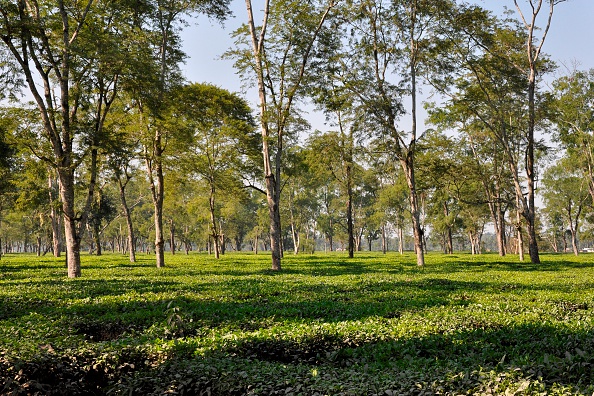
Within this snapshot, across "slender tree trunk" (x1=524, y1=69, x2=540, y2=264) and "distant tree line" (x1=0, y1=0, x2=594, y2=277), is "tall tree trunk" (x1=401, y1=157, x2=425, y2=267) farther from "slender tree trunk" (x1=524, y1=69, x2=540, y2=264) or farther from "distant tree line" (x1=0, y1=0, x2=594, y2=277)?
"slender tree trunk" (x1=524, y1=69, x2=540, y2=264)

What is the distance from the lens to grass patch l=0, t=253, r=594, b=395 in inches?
211

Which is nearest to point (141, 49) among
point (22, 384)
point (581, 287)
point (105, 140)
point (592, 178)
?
Answer: point (105, 140)

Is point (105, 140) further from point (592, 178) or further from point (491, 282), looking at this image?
point (592, 178)

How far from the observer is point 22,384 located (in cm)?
574

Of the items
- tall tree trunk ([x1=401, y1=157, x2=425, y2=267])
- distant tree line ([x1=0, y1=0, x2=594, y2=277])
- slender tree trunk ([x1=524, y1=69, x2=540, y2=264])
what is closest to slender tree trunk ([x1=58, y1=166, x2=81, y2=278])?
distant tree line ([x1=0, y1=0, x2=594, y2=277])

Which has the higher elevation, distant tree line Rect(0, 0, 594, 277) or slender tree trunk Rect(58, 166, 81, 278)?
distant tree line Rect(0, 0, 594, 277)

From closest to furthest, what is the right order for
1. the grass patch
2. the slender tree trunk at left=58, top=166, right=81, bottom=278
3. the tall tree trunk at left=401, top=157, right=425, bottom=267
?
1. the grass patch
2. the slender tree trunk at left=58, top=166, right=81, bottom=278
3. the tall tree trunk at left=401, top=157, right=425, bottom=267

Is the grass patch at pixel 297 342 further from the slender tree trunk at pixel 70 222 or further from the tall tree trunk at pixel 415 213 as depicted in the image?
the tall tree trunk at pixel 415 213

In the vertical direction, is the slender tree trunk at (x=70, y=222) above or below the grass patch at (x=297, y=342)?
above

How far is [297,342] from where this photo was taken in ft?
26.1

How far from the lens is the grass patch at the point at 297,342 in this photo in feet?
17.6

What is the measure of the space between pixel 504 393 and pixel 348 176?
38791mm

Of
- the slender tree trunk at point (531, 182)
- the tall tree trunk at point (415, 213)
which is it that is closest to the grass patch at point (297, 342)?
the tall tree trunk at point (415, 213)

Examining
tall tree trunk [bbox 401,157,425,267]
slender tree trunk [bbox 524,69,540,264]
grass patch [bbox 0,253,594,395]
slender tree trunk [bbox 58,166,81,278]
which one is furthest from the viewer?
slender tree trunk [bbox 524,69,540,264]
